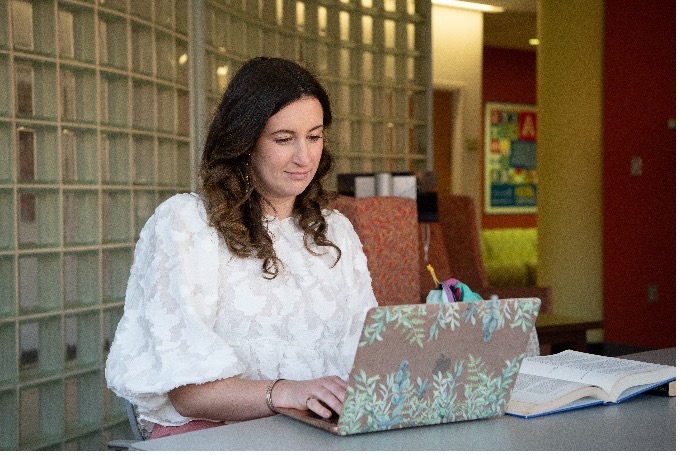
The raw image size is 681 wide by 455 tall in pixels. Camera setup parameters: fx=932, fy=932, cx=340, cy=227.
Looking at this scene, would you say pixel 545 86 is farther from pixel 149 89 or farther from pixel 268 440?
pixel 268 440

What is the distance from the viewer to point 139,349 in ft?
5.81

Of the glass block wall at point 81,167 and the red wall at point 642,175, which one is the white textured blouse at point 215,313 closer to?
the glass block wall at point 81,167

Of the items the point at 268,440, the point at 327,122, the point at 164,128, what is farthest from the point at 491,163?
the point at 268,440

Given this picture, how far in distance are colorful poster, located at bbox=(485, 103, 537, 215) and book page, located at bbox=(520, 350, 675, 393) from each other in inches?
380

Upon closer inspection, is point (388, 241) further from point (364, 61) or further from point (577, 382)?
point (577, 382)

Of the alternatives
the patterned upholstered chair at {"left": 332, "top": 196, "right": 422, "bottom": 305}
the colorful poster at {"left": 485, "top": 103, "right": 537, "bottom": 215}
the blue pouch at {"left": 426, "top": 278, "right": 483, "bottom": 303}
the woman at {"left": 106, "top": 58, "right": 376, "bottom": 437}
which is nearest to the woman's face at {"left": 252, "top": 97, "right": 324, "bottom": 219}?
the woman at {"left": 106, "top": 58, "right": 376, "bottom": 437}

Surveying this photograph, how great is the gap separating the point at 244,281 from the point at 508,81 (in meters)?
10.3

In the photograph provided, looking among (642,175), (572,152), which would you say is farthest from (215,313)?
(572,152)

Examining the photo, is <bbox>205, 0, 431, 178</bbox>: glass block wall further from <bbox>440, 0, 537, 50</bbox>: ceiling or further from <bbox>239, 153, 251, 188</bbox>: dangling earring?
<bbox>239, 153, 251, 188</bbox>: dangling earring

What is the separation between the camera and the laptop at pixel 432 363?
1366mm

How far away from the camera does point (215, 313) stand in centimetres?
187

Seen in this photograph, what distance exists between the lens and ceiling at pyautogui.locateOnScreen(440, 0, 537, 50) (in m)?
9.03

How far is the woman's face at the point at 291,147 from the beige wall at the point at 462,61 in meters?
6.99

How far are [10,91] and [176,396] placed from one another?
82.9 inches
